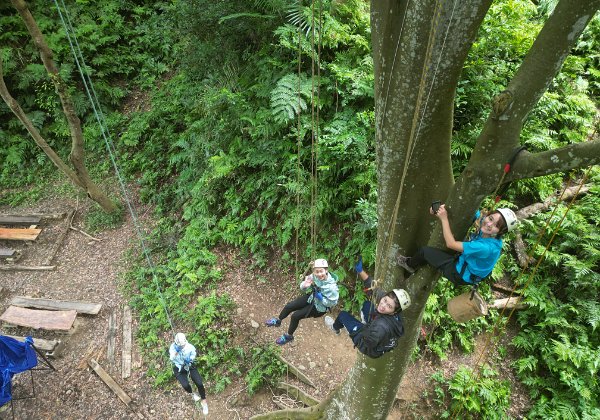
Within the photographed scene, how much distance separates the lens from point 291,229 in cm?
747

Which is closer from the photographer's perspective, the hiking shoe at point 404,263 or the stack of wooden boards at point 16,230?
the hiking shoe at point 404,263

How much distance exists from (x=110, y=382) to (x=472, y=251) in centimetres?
715

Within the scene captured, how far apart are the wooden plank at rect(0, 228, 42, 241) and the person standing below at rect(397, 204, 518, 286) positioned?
10.8 m

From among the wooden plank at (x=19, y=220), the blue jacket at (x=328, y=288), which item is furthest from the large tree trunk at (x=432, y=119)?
the wooden plank at (x=19, y=220)

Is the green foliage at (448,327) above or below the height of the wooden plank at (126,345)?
above

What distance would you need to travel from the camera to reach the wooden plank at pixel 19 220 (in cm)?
1066

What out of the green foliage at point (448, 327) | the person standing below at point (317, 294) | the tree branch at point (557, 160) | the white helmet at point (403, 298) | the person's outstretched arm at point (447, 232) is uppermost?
the tree branch at point (557, 160)

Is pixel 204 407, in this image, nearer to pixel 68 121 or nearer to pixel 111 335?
pixel 111 335

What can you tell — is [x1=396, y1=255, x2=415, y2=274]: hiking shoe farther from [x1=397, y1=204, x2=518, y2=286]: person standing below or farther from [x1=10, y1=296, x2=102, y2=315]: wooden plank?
[x1=10, y1=296, x2=102, y2=315]: wooden plank

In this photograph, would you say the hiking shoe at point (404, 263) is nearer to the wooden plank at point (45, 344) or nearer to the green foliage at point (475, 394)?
the green foliage at point (475, 394)

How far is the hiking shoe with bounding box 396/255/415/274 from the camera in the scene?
3.41 m

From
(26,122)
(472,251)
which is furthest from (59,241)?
(472,251)

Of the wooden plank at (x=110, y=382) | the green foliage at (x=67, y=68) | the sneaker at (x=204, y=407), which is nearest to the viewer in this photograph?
the sneaker at (x=204, y=407)

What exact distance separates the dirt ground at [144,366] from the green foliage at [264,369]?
190mm
